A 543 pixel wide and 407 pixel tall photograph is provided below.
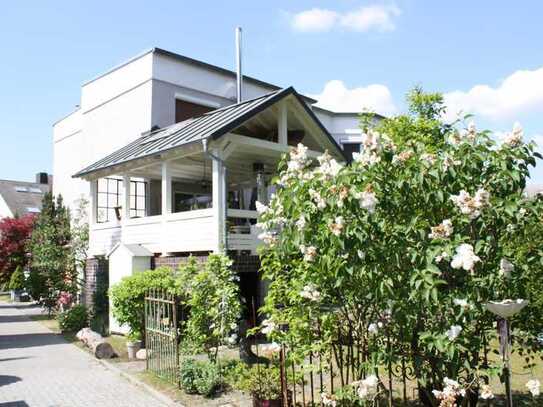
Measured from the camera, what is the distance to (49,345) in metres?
12.7

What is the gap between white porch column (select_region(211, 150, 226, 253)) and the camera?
11117 mm

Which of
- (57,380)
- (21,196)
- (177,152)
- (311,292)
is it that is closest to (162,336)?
(57,380)

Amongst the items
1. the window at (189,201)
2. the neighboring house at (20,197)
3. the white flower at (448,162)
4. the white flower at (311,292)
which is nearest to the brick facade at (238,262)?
the window at (189,201)

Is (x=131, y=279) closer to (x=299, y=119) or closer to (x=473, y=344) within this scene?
(x=299, y=119)

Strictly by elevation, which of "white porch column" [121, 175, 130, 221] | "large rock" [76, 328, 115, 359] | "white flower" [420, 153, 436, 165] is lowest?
"large rock" [76, 328, 115, 359]

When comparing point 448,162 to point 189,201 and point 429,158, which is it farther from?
point 189,201

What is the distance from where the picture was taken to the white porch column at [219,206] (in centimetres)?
1112

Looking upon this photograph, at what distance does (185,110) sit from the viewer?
18.6m

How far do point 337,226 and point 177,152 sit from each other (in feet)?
28.9

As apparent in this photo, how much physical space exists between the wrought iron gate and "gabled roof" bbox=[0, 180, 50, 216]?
3663 cm

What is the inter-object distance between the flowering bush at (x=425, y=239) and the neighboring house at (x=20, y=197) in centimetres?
4021

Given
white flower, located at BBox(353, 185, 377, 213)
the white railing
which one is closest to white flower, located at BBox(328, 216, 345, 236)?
white flower, located at BBox(353, 185, 377, 213)

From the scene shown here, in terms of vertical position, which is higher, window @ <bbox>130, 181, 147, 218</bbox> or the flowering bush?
window @ <bbox>130, 181, 147, 218</bbox>

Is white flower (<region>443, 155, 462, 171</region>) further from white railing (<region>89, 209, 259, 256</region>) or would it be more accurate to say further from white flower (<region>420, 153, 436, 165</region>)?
white railing (<region>89, 209, 259, 256</region>)
